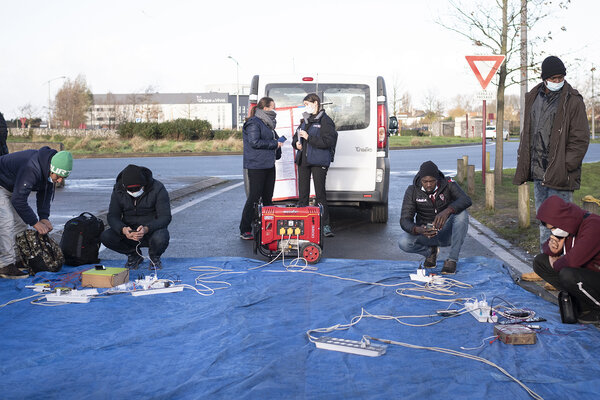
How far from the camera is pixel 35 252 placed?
7.73 metres

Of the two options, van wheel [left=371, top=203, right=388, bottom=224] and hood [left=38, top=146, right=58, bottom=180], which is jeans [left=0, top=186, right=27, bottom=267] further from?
van wheel [left=371, top=203, right=388, bottom=224]

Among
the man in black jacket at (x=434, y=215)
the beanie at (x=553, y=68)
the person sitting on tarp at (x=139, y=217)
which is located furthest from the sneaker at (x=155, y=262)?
the beanie at (x=553, y=68)

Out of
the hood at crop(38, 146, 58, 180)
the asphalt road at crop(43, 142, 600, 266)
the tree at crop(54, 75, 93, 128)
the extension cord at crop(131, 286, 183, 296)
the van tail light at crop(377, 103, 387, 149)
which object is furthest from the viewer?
the tree at crop(54, 75, 93, 128)

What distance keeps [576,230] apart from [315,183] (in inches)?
213

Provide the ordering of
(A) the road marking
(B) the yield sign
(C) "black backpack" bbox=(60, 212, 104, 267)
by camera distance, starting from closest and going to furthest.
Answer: (C) "black backpack" bbox=(60, 212, 104, 267), (A) the road marking, (B) the yield sign

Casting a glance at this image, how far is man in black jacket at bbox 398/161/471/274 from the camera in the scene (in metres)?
7.73

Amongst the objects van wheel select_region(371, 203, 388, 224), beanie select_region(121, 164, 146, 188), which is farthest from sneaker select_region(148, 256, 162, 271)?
van wheel select_region(371, 203, 388, 224)

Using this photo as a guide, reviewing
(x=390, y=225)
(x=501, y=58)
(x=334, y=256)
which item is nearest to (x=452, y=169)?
(x=501, y=58)

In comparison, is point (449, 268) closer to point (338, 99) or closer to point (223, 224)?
point (338, 99)

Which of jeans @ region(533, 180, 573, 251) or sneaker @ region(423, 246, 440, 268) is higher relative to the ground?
jeans @ region(533, 180, 573, 251)

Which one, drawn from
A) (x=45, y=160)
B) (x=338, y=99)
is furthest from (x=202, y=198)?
(x=45, y=160)

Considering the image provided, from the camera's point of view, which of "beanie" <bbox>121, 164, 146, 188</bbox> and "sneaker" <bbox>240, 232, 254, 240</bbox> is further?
"sneaker" <bbox>240, 232, 254, 240</bbox>

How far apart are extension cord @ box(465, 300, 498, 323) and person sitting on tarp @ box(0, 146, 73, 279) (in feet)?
14.0

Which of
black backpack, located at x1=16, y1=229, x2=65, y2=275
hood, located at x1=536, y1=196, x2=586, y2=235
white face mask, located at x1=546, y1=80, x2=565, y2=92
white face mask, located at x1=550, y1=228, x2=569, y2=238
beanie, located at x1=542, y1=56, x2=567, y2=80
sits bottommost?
black backpack, located at x1=16, y1=229, x2=65, y2=275
